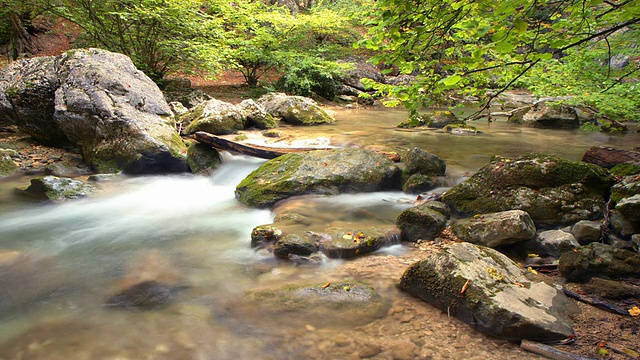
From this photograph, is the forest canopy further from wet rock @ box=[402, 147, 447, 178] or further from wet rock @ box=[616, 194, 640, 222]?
wet rock @ box=[402, 147, 447, 178]

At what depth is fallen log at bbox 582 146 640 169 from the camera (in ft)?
19.5

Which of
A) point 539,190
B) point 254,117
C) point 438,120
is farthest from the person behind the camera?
point 438,120

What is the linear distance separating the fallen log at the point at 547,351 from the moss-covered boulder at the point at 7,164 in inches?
360

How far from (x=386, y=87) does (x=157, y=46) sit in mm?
12471

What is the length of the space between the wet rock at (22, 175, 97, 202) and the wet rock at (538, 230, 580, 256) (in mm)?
7036

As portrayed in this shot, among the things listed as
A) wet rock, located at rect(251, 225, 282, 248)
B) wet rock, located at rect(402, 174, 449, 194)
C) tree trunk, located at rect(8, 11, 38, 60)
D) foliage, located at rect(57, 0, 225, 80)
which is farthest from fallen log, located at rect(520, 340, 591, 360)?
tree trunk, located at rect(8, 11, 38, 60)

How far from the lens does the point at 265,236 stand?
4469 millimetres

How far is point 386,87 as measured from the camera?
3.48 metres

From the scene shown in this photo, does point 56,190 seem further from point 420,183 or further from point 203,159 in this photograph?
point 420,183

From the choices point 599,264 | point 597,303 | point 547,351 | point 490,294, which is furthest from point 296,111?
point 547,351

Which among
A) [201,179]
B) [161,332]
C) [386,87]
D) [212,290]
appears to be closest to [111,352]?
[161,332]

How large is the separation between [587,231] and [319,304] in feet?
10.5

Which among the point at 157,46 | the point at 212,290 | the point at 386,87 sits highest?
the point at 157,46

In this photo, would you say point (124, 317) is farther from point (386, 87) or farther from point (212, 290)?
point (386, 87)
